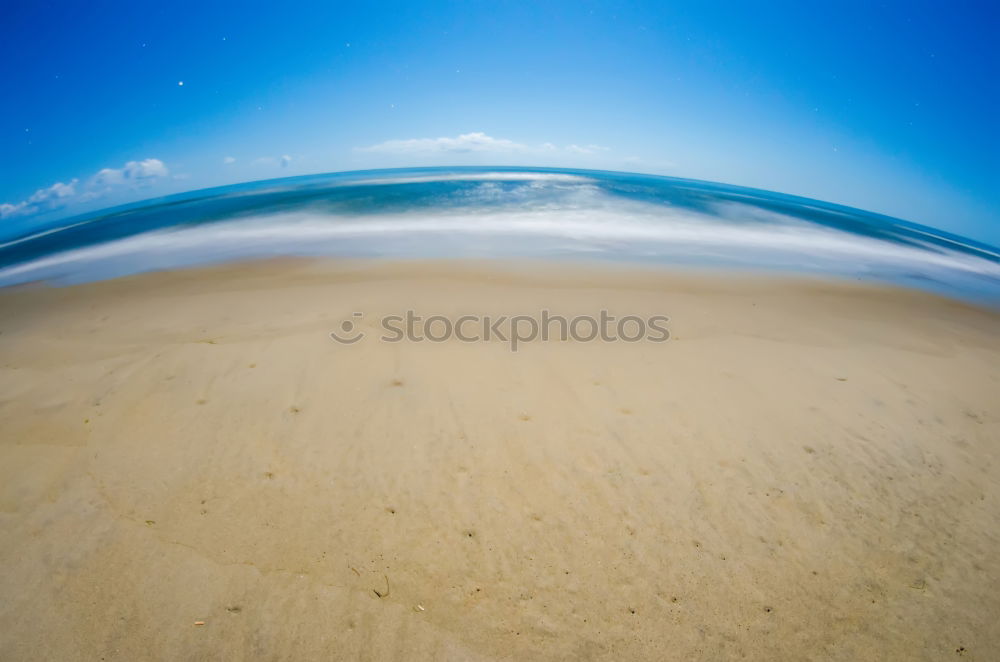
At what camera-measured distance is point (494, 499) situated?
3076 millimetres

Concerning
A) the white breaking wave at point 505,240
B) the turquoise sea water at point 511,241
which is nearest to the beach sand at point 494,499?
the turquoise sea water at point 511,241

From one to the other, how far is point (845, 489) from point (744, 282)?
7552 mm

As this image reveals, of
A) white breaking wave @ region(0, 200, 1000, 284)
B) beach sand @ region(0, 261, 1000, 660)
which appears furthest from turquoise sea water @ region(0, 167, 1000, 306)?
beach sand @ region(0, 261, 1000, 660)

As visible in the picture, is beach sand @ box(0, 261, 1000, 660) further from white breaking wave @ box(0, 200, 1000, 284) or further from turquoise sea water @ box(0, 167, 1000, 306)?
white breaking wave @ box(0, 200, 1000, 284)

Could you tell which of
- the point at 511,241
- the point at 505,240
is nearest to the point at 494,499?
the point at 511,241

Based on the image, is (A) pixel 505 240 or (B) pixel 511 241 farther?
(A) pixel 505 240

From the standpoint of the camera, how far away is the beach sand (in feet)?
7.57

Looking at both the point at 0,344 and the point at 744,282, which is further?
the point at 744,282

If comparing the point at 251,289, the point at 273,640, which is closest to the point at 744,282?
the point at 273,640

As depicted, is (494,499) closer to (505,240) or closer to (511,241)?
(511,241)

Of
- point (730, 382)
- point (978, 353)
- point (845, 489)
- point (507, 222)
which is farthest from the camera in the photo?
point (507, 222)

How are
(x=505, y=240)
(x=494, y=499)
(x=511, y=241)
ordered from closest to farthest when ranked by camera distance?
(x=494, y=499) → (x=511, y=241) → (x=505, y=240)

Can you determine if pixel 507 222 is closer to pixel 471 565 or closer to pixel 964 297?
pixel 964 297

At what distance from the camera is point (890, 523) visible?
2984 mm
